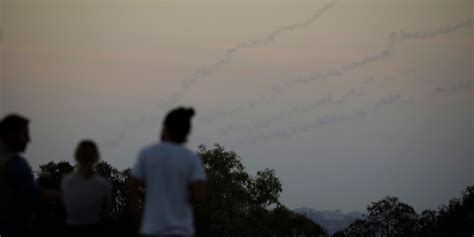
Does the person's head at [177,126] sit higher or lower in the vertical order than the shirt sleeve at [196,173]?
higher

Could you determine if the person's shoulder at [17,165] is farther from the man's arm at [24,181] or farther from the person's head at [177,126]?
the person's head at [177,126]

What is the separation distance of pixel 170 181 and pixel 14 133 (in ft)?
8.46

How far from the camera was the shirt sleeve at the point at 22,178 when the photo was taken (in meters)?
9.86

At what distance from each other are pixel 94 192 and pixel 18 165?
Answer: 1.14 meters

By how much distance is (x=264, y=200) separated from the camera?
8775 cm

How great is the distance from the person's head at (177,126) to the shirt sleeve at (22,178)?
220cm

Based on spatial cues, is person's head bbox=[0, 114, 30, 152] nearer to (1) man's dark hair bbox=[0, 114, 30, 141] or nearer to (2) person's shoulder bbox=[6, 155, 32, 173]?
(1) man's dark hair bbox=[0, 114, 30, 141]

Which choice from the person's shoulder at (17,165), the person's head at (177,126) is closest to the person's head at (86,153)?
the person's shoulder at (17,165)

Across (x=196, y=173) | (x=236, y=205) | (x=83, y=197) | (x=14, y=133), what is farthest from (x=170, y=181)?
(x=236, y=205)

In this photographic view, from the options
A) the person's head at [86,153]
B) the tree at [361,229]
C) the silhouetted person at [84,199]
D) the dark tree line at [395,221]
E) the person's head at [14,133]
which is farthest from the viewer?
the tree at [361,229]

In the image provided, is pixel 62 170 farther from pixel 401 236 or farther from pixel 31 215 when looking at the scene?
pixel 31 215

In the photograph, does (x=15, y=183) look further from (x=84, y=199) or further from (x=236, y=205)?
(x=236, y=205)

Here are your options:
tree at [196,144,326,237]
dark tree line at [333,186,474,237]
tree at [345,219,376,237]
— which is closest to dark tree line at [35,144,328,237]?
tree at [196,144,326,237]

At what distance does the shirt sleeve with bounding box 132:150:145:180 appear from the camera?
8.52 meters
